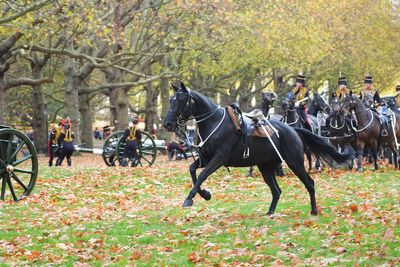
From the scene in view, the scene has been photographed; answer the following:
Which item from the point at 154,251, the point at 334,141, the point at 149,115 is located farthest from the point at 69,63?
the point at 154,251

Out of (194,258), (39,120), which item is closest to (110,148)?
(39,120)

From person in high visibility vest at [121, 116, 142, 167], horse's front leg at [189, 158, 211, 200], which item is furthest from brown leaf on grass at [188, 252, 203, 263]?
person in high visibility vest at [121, 116, 142, 167]

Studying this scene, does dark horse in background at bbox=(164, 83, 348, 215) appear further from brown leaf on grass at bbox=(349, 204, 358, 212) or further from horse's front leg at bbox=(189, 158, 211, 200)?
brown leaf on grass at bbox=(349, 204, 358, 212)

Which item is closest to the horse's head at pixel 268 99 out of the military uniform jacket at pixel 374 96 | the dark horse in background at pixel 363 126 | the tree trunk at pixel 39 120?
the dark horse in background at pixel 363 126

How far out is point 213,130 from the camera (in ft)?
44.9

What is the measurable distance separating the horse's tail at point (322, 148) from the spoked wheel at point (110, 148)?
1389cm

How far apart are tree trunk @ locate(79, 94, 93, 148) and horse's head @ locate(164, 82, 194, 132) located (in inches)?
1304

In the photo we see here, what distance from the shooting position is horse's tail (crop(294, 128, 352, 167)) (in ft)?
48.5

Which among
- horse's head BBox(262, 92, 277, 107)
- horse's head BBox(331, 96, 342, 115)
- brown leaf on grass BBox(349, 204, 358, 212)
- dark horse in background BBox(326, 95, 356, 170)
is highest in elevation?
horse's head BBox(262, 92, 277, 107)

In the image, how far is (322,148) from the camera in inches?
585

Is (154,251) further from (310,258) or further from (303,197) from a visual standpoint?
(303,197)

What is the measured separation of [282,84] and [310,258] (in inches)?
1950

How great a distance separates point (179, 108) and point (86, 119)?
34492 mm

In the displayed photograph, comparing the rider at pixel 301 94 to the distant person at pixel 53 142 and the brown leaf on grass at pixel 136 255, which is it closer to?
the distant person at pixel 53 142
